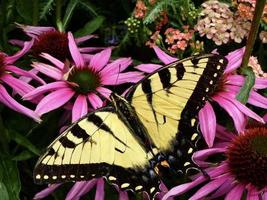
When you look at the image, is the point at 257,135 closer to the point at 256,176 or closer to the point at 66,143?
the point at 256,176

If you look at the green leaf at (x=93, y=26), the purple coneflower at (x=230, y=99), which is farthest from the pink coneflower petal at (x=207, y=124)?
the green leaf at (x=93, y=26)

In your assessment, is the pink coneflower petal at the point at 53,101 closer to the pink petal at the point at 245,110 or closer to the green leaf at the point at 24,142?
the green leaf at the point at 24,142

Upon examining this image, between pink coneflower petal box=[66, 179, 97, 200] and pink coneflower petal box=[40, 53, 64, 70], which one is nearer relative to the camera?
pink coneflower petal box=[66, 179, 97, 200]

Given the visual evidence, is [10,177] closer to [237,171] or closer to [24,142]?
[24,142]

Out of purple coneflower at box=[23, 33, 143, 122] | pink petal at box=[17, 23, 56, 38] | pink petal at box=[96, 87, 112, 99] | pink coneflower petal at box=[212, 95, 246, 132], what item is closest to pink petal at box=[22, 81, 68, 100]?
purple coneflower at box=[23, 33, 143, 122]

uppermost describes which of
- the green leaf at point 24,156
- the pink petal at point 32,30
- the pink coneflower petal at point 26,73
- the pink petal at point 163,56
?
the pink petal at point 163,56

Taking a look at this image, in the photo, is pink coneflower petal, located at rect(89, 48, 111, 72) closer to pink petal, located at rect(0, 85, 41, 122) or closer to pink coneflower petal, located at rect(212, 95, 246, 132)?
pink petal, located at rect(0, 85, 41, 122)

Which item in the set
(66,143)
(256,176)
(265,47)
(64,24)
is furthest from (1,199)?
(265,47)

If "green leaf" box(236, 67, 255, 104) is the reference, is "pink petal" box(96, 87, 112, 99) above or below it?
below
